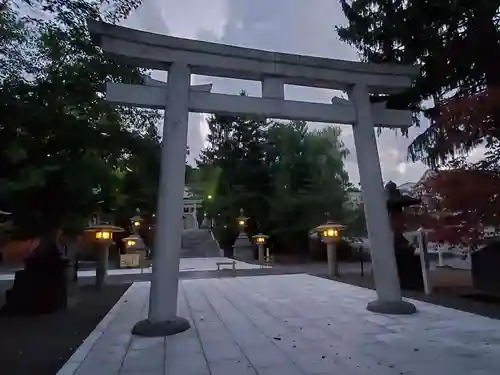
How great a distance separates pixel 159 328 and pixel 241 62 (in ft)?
12.8

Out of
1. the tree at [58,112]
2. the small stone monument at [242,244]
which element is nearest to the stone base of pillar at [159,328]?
the tree at [58,112]

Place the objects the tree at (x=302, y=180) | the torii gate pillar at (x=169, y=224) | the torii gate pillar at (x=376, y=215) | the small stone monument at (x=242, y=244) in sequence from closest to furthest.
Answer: the torii gate pillar at (x=169, y=224) → the torii gate pillar at (x=376, y=215) → the tree at (x=302, y=180) → the small stone monument at (x=242, y=244)

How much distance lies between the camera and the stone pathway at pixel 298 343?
13.4 ft

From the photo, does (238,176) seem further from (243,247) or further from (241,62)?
(241,62)

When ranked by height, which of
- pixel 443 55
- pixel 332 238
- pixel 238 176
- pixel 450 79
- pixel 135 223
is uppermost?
pixel 238 176

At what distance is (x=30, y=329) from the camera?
645 centimetres

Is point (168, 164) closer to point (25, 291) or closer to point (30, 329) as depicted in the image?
point (30, 329)

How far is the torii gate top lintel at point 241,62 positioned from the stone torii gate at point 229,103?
0.04 feet

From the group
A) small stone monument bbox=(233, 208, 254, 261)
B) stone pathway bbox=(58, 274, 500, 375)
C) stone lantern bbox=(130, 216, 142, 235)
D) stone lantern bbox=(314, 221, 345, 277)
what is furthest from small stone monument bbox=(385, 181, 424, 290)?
stone lantern bbox=(130, 216, 142, 235)

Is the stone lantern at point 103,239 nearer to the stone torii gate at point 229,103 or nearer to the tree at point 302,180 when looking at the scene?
the stone torii gate at point 229,103

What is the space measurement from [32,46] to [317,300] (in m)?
6.61

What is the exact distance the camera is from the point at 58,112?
19.9 feet

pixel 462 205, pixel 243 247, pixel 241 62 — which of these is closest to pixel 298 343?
pixel 462 205

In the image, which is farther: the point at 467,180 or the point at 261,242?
the point at 261,242
